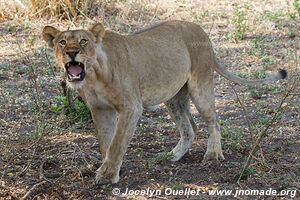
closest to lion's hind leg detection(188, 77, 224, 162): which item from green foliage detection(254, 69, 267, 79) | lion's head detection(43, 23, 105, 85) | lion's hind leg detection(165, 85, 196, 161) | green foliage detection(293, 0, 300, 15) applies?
lion's hind leg detection(165, 85, 196, 161)

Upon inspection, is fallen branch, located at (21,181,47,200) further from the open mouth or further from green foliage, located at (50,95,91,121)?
green foliage, located at (50,95,91,121)

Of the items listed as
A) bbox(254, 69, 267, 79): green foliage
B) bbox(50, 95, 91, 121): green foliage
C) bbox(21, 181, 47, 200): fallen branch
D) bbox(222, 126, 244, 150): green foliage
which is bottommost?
bbox(254, 69, 267, 79): green foliage

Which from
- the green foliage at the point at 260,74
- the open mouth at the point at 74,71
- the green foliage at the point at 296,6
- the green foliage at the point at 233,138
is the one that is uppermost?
the open mouth at the point at 74,71

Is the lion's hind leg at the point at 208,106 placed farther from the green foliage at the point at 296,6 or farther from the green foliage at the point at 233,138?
the green foliage at the point at 296,6

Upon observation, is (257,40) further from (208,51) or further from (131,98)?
(131,98)

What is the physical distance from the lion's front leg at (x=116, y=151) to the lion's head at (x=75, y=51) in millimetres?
499

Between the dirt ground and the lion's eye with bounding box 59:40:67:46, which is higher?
the lion's eye with bounding box 59:40:67:46

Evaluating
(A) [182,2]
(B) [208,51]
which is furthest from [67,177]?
(A) [182,2]

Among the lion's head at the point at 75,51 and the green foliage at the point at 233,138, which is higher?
the lion's head at the point at 75,51

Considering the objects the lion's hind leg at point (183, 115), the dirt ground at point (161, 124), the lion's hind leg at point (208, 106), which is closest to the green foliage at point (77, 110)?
the dirt ground at point (161, 124)

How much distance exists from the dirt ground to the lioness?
0.24 meters

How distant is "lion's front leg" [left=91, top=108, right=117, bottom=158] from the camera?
226 inches

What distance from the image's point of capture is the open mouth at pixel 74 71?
5125 mm

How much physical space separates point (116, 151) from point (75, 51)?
32.7 inches
